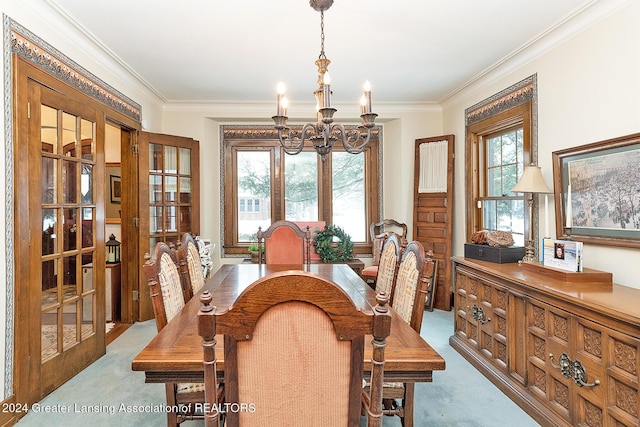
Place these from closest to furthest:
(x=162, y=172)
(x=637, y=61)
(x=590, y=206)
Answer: (x=637, y=61), (x=590, y=206), (x=162, y=172)

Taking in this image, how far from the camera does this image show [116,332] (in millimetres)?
3664

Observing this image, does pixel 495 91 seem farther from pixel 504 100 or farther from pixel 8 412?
pixel 8 412

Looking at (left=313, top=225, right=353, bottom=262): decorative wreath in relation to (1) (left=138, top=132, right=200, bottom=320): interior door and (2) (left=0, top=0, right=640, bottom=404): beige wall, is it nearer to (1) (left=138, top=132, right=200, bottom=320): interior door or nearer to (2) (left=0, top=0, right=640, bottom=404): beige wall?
(2) (left=0, top=0, right=640, bottom=404): beige wall

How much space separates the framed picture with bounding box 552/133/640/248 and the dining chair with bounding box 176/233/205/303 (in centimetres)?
273

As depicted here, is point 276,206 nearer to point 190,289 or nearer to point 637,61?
point 190,289

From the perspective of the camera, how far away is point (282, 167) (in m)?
5.11

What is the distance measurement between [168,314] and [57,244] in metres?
1.36

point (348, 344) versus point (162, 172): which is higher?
point (162, 172)

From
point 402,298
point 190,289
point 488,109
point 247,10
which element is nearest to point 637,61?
point 488,109

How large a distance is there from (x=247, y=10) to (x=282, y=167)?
2.75 metres

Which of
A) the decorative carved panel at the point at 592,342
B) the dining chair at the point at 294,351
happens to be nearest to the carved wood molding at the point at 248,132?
the decorative carved panel at the point at 592,342

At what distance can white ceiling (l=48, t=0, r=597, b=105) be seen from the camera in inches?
96.0

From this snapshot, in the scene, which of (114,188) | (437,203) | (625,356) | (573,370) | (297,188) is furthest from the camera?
(297,188)

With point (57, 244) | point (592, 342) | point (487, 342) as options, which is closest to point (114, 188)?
point (57, 244)
